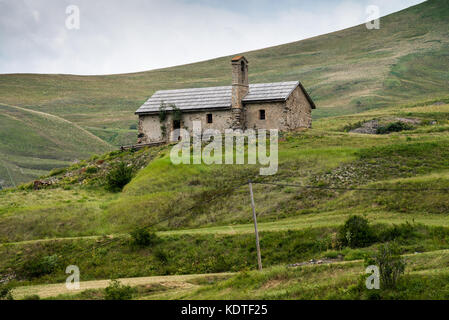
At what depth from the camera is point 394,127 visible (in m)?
56.1

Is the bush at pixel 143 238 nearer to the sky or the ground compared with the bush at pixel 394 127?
nearer to the ground

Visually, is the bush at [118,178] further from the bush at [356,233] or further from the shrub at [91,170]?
the bush at [356,233]

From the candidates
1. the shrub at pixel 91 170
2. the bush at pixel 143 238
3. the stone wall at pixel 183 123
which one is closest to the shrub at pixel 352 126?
the stone wall at pixel 183 123

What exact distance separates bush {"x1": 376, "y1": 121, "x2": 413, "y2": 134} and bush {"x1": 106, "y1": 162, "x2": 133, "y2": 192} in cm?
2705

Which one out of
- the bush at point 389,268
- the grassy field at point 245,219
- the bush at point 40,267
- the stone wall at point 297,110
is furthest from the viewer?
the stone wall at point 297,110

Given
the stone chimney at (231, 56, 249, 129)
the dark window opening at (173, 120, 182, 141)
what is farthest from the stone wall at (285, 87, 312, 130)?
the dark window opening at (173, 120, 182, 141)

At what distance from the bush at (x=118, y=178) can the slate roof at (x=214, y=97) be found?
31.7 ft

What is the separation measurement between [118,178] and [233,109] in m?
12.3

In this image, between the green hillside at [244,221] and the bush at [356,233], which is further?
the bush at [356,233]

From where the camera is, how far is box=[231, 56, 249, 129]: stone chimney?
48312 millimetres

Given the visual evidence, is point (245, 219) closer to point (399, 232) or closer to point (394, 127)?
point (399, 232)

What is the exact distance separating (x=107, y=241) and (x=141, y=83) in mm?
153592

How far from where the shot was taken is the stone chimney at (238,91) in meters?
48.3

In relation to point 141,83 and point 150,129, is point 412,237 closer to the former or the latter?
point 150,129
